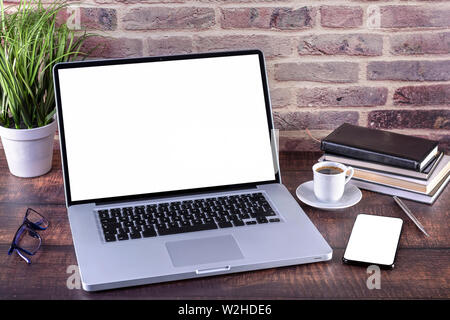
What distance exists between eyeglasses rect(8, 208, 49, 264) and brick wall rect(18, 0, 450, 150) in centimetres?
54

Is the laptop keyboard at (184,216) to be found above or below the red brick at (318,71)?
below

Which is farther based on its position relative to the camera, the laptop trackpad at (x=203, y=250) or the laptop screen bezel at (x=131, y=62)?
the laptop screen bezel at (x=131, y=62)

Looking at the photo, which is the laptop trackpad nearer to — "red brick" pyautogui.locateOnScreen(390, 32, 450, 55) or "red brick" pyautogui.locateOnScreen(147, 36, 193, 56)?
"red brick" pyautogui.locateOnScreen(147, 36, 193, 56)

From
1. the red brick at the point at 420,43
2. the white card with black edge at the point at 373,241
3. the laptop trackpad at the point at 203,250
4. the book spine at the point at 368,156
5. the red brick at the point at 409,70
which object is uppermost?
the red brick at the point at 420,43

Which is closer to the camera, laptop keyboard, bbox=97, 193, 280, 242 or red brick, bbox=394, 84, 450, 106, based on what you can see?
laptop keyboard, bbox=97, 193, 280, 242

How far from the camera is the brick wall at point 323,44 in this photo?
1513 mm

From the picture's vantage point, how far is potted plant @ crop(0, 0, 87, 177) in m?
1.34

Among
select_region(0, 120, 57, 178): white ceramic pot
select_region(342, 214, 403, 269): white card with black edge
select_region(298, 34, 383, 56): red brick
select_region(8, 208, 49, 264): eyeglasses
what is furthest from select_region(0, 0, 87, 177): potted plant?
select_region(342, 214, 403, 269): white card with black edge

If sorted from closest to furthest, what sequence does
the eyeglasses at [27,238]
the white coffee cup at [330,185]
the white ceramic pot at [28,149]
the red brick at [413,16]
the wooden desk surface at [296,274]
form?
the wooden desk surface at [296,274]
the eyeglasses at [27,238]
the white coffee cup at [330,185]
the white ceramic pot at [28,149]
the red brick at [413,16]

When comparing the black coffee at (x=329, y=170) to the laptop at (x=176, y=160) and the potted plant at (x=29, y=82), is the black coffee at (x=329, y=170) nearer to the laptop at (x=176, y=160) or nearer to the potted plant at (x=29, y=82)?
the laptop at (x=176, y=160)

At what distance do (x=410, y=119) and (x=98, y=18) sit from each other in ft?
2.94

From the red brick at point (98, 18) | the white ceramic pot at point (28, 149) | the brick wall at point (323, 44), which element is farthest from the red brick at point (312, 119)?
the white ceramic pot at point (28, 149)

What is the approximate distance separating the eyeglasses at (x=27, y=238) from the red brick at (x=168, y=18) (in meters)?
0.58

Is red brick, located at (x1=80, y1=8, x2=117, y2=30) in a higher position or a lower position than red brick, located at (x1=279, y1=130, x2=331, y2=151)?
higher
